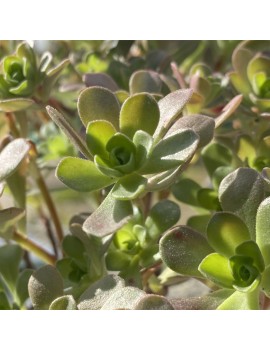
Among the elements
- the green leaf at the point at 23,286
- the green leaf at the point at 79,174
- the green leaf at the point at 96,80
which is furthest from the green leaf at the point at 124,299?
the green leaf at the point at 96,80

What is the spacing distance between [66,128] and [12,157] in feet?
0.49

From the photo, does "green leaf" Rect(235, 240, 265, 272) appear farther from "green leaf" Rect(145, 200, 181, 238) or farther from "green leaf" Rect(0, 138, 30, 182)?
"green leaf" Rect(0, 138, 30, 182)

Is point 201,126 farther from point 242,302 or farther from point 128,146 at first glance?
point 242,302

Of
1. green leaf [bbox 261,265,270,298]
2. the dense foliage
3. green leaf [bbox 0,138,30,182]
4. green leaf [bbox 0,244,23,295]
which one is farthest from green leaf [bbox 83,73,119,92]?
green leaf [bbox 261,265,270,298]

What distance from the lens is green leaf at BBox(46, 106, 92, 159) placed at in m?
0.67

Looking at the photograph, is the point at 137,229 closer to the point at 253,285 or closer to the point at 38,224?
the point at 253,285

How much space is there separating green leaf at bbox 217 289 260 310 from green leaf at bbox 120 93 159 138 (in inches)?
8.4

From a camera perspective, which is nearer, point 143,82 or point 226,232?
point 226,232

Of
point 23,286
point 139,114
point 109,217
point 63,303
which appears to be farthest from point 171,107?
point 23,286

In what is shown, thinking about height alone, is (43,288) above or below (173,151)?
below

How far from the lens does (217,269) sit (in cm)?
69

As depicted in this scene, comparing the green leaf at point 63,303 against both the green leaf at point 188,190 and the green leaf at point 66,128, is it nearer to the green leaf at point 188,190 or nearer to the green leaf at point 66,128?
the green leaf at point 66,128
